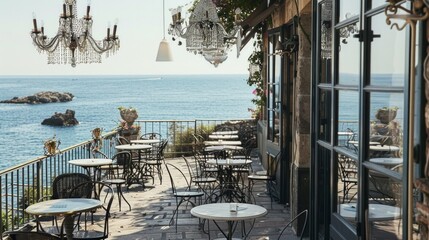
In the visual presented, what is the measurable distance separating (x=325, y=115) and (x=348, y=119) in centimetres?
87

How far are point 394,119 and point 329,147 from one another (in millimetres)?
1636

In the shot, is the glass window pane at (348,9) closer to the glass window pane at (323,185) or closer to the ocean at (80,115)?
the glass window pane at (323,185)

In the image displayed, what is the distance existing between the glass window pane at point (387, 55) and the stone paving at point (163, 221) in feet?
9.63

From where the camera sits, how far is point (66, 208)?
5.37 meters

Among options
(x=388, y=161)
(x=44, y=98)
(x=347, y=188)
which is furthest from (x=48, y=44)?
(x=44, y=98)

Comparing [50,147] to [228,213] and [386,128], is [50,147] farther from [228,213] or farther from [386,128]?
[386,128]

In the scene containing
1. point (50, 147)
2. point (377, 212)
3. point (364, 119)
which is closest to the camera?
point (377, 212)

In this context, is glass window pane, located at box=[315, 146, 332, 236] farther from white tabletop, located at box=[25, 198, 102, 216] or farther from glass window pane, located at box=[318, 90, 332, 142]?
white tabletop, located at box=[25, 198, 102, 216]

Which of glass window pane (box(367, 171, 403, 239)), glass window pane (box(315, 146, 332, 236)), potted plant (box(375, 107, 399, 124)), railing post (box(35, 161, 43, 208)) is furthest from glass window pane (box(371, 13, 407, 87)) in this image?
railing post (box(35, 161, 43, 208))

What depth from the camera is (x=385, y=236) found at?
11.4 feet

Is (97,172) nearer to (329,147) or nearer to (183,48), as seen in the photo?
(183,48)

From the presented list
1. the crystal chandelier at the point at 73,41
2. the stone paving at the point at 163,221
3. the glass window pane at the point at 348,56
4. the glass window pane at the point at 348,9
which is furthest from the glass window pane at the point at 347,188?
the crystal chandelier at the point at 73,41

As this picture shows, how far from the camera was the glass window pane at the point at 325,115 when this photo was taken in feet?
16.6

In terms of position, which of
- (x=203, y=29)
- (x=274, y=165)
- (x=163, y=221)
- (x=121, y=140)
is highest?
(x=203, y=29)
